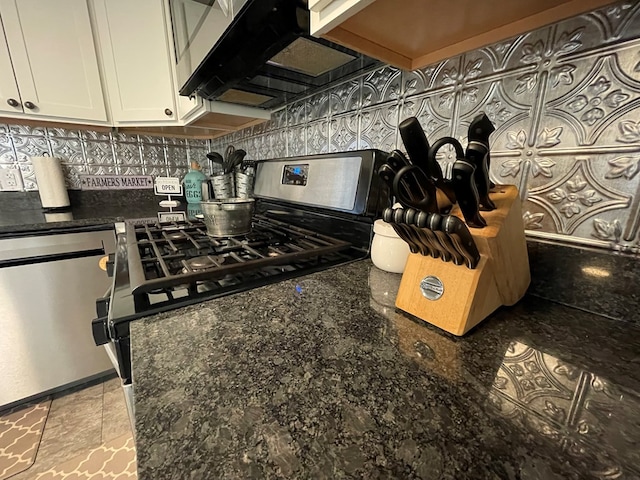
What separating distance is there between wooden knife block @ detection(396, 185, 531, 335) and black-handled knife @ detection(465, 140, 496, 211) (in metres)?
0.05

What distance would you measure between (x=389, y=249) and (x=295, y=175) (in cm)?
49

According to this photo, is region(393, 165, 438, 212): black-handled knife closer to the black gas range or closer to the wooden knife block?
the wooden knife block

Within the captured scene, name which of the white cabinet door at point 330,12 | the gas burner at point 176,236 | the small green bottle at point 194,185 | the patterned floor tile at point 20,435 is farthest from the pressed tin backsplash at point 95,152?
the white cabinet door at point 330,12

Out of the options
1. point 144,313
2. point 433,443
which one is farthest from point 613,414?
point 144,313

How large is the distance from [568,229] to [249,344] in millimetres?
597

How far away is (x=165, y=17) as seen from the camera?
1.43 m

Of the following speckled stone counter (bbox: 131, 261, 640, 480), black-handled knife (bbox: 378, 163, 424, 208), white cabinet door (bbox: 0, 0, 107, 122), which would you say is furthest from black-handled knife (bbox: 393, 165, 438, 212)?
white cabinet door (bbox: 0, 0, 107, 122)

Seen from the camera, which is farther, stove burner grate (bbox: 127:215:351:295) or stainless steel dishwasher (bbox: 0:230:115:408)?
stainless steel dishwasher (bbox: 0:230:115:408)

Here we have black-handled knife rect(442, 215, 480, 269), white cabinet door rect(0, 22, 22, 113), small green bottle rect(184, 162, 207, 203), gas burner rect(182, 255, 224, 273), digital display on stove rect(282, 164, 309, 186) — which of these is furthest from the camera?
small green bottle rect(184, 162, 207, 203)

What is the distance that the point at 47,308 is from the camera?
1.14 m

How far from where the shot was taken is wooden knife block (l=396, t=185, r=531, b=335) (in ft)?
1.26

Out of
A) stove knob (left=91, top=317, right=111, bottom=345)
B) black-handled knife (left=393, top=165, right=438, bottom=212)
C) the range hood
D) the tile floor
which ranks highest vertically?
the range hood

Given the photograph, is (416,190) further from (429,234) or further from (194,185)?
(194,185)

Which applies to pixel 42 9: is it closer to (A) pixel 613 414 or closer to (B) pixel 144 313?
(B) pixel 144 313
